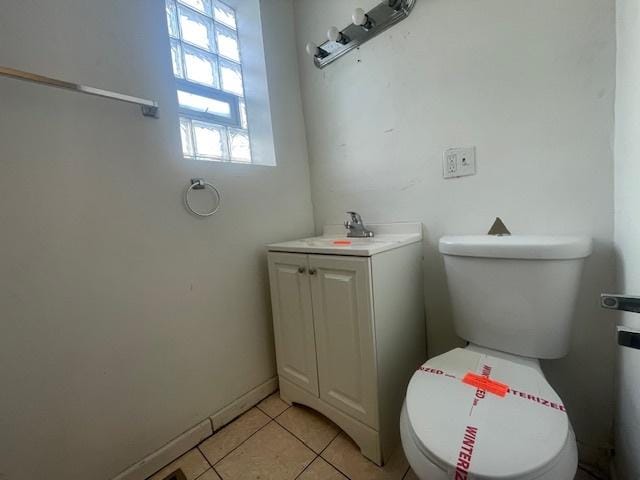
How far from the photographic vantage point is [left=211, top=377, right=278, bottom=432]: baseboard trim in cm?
115

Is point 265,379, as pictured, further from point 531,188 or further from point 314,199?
point 531,188

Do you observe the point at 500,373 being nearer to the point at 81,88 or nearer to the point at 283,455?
the point at 283,455

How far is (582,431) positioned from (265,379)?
1261mm

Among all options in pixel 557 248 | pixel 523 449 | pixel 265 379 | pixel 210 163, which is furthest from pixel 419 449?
pixel 210 163

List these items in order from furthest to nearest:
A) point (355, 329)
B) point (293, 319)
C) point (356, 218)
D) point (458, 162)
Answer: point (356, 218)
point (293, 319)
point (458, 162)
point (355, 329)

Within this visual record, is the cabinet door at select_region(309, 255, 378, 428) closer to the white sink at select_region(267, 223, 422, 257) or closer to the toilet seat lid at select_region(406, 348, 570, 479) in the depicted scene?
the white sink at select_region(267, 223, 422, 257)

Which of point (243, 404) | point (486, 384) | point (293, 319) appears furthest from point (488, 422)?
point (243, 404)

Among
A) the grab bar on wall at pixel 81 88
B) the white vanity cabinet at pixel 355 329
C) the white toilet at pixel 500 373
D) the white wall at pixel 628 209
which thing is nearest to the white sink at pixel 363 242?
the white vanity cabinet at pixel 355 329

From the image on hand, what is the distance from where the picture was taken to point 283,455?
39.4 inches

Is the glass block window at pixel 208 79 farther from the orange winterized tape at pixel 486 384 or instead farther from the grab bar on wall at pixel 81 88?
the orange winterized tape at pixel 486 384

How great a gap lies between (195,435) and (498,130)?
5.49 feet

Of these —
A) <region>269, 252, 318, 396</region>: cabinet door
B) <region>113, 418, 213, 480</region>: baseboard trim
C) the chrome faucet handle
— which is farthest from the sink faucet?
<region>113, 418, 213, 480</region>: baseboard trim

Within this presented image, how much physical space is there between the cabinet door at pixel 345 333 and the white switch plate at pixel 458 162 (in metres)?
0.55

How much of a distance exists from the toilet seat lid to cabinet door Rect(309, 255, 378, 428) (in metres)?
0.22
